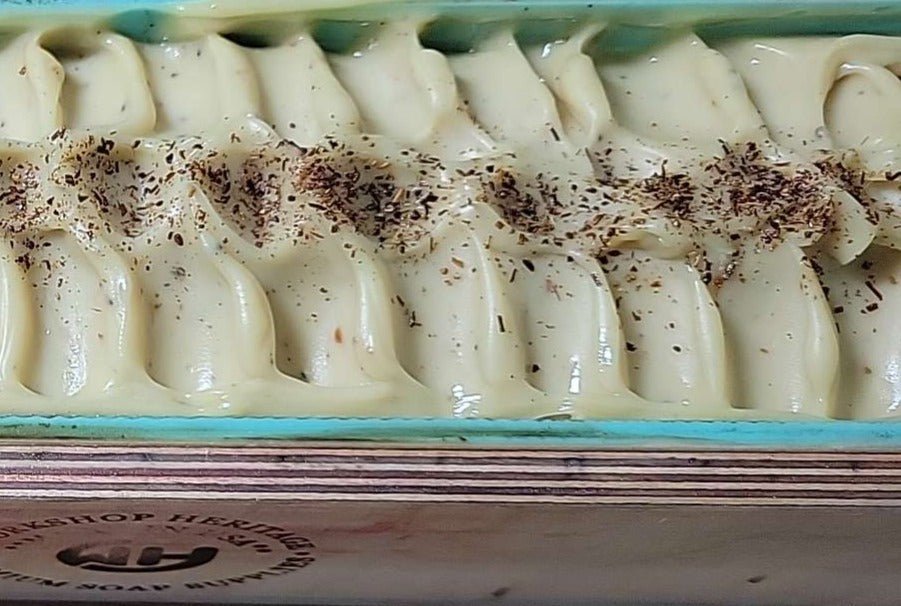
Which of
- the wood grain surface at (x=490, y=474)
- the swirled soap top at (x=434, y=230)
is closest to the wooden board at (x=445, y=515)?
the wood grain surface at (x=490, y=474)

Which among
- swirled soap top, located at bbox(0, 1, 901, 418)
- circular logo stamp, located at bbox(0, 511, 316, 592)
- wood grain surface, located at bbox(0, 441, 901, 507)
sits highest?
swirled soap top, located at bbox(0, 1, 901, 418)

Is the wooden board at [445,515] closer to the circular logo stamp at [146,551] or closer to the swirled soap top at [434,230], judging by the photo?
the circular logo stamp at [146,551]

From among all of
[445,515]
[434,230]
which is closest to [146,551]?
[445,515]

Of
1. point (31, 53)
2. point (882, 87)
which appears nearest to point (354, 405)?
point (31, 53)

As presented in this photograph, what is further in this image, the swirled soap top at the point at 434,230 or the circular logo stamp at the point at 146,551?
the swirled soap top at the point at 434,230

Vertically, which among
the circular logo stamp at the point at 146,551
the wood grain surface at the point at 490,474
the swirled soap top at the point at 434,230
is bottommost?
the circular logo stamp at the point at 146,551

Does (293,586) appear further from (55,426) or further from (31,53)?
(31,53)

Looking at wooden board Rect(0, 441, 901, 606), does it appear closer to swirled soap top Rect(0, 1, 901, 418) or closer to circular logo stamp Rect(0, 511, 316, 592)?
circular logo stamp Rect(0, 511, 316, 592)

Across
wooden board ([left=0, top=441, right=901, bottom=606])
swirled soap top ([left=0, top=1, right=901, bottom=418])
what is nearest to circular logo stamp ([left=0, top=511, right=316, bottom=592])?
wooden board ([left=0, top=441, right=901, bottom=606])
